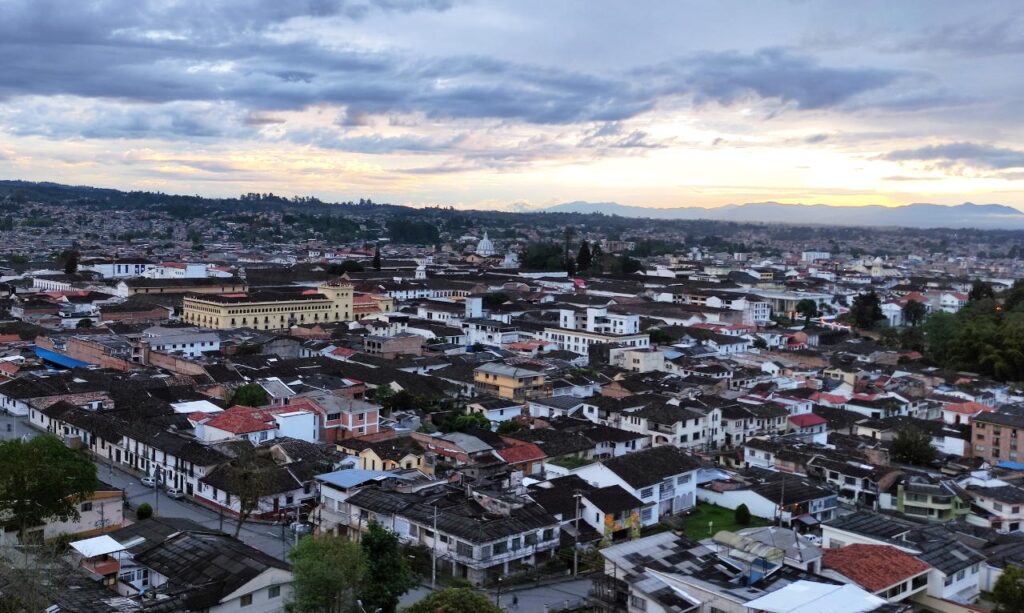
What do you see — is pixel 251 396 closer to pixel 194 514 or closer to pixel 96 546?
pixel 194 514

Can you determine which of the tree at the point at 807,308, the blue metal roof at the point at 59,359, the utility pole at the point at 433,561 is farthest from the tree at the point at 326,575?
the tree at the point at 807,308

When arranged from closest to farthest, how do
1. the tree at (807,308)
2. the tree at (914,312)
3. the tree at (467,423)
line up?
the tree at (467,423) < the tree at (914,312) < the tree at (807,308)

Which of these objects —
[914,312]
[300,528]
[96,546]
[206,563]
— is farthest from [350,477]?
[914,312]

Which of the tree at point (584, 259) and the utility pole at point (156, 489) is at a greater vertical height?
the tree at point (584, 259)

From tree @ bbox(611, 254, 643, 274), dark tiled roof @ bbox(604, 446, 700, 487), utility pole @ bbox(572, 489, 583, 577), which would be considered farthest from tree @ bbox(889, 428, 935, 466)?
tree @ bbox(611, 254, 643, 274)

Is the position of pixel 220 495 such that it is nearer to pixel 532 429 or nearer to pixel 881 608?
pixel 532 429

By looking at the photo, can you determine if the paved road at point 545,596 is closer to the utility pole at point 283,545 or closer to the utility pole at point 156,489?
the utility pole at point 283,545
